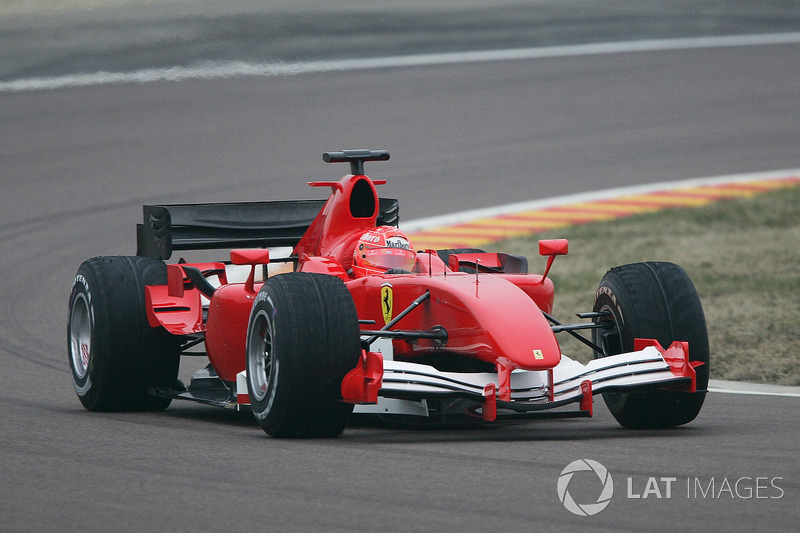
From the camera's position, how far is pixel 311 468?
6871 mm

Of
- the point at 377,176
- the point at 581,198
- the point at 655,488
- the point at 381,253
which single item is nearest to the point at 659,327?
the point at 381,253

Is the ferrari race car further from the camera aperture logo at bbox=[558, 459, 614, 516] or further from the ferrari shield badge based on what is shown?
the camera aperture logo at bbox=[558, 459, 614, 516]

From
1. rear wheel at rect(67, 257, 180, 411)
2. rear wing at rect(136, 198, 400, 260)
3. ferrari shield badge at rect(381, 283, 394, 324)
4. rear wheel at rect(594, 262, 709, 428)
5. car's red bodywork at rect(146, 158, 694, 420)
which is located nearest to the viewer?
car's red bodywork at rect(146, 158, 694, 420)

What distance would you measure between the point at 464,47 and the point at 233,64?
1060 cm

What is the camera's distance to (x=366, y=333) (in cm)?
797

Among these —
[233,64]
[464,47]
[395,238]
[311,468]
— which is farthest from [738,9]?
[311,468]

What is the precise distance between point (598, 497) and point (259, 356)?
2.93 m

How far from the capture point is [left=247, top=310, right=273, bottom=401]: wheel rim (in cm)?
828

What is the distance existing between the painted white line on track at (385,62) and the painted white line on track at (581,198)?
286 cm

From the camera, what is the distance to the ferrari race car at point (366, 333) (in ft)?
25.3

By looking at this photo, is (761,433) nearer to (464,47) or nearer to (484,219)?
(484,219)

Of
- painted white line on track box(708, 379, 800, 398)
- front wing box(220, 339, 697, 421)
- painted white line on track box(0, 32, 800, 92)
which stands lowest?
painted white line on track box(708, 379, 800, 398)

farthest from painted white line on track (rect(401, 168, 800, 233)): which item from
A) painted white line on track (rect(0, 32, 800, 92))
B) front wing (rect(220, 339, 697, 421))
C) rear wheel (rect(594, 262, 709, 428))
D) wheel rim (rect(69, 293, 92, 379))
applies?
front wing (rect(220, 339, 697, 421))

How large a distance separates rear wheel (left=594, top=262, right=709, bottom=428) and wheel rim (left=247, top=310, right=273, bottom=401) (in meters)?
2.15
